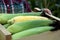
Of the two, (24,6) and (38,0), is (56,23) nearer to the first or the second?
(24,6)

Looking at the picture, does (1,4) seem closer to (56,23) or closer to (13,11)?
(13,11)

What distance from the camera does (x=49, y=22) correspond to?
3.85 ft

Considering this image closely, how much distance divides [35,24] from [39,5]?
2.09 metres

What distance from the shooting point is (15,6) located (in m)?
1.65

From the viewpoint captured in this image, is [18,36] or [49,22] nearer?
[18,36]

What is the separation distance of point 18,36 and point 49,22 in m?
0.31

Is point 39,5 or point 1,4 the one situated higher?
point 1,4

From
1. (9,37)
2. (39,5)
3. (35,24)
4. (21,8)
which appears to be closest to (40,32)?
(35,24)

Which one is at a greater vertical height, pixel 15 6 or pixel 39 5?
pixel 15 6

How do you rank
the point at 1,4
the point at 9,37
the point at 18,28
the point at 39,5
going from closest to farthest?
the point at 9,37
the point at 18,28
the point at 1,4
the point at 39,5

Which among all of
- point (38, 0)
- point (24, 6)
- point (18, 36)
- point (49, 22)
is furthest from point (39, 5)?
point (18, 36)

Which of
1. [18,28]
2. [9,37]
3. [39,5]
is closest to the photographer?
[9,37]

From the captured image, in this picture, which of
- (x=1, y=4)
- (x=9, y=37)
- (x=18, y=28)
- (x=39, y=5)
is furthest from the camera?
(x=39, y=5)

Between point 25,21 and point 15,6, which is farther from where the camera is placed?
point 15,6
